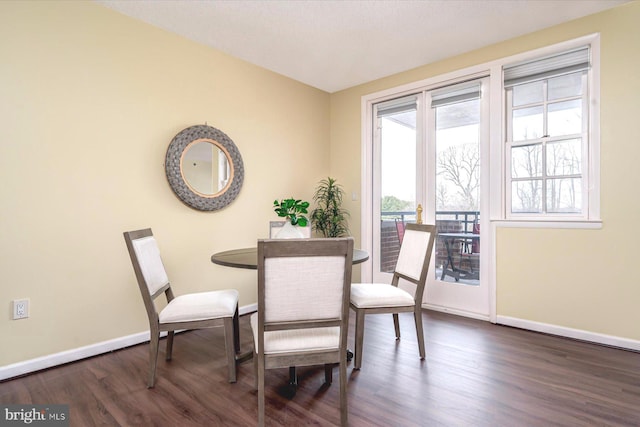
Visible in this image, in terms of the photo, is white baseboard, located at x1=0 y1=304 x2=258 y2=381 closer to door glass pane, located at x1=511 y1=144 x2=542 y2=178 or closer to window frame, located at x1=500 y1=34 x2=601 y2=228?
window frame, located at x1=500 y1=34 x2=601 y2=228

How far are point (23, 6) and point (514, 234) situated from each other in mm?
4127

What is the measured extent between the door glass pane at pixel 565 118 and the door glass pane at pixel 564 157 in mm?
96

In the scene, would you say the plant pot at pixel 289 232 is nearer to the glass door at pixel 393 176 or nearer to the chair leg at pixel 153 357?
the chair leg at pixel 153 357

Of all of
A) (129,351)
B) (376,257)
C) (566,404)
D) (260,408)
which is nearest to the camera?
(260,408)

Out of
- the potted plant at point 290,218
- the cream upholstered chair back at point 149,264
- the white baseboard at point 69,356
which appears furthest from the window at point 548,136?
the white baseboard at point 69,356

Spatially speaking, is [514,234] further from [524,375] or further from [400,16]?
[400,16]

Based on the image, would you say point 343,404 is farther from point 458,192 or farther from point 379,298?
point 458,192

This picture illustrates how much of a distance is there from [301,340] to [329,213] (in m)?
2.70

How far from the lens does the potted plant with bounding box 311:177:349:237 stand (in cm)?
419

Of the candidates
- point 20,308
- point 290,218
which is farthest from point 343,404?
point 20,308

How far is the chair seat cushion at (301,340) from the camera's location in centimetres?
157

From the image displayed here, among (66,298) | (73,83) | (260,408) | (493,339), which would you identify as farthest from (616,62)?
(66,298)

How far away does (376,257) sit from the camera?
13.4 ft

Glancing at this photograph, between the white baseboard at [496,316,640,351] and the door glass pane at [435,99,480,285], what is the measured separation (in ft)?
1.50
